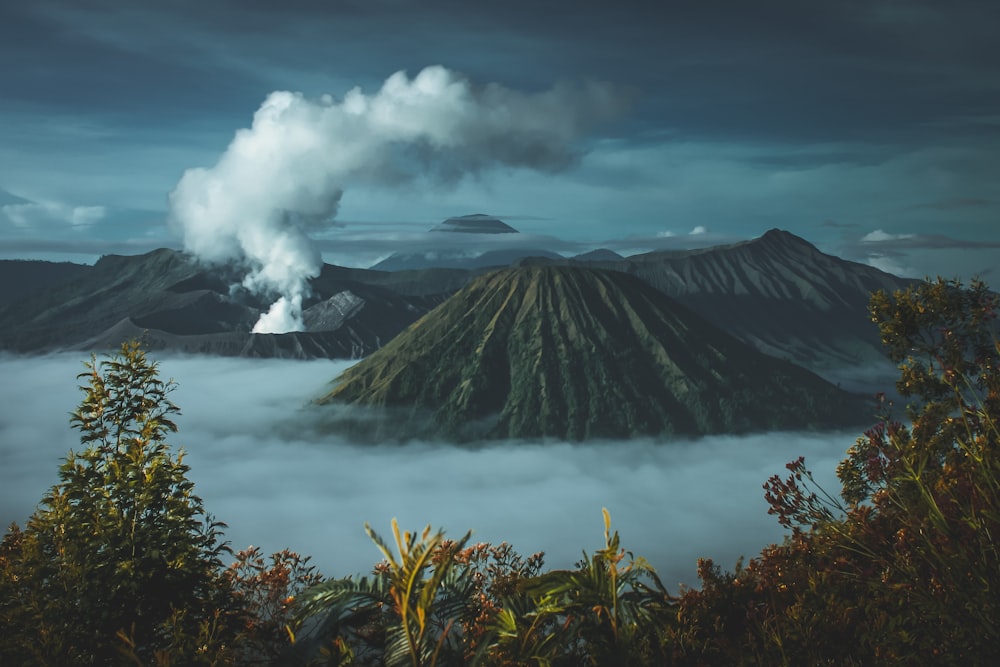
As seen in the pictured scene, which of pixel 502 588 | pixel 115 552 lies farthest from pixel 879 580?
pixel 115 552

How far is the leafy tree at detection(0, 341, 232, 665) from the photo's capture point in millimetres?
14167

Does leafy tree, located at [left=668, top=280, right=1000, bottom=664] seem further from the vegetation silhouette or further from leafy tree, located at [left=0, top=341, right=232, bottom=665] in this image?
leafy tree, located at [left=0, top=341, right=232, bottom=665]

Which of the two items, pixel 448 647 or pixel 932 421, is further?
pixel 932 421

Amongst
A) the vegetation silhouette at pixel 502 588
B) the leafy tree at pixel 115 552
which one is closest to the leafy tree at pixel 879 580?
the vegetation silhouette at pixel 502 588

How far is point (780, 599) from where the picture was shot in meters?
14.2

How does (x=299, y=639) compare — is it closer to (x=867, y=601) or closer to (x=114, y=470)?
(x=114, y=470)

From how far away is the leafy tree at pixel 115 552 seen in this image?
14.2 m

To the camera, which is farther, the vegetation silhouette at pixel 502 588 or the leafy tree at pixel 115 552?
the leafy tree at pixel 115 552

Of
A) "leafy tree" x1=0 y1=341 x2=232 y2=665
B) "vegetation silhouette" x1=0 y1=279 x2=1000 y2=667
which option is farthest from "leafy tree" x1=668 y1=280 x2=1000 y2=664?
"leafy tree" x1=0 y1=341 x2=232 y2=665

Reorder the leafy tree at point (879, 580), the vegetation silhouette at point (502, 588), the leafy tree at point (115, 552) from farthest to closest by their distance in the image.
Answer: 1. the leafy tree at point (115, 552)
2. the vegetation silhouette at point (502, 588)
3. the leafy tree at point (879, 580)

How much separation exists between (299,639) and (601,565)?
442 centimetres

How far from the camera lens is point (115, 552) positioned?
15664 millimetres

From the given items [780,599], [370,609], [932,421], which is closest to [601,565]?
[370,609]

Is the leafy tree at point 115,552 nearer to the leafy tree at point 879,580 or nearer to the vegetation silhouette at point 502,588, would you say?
the vegetation silhouette at point 502,588
